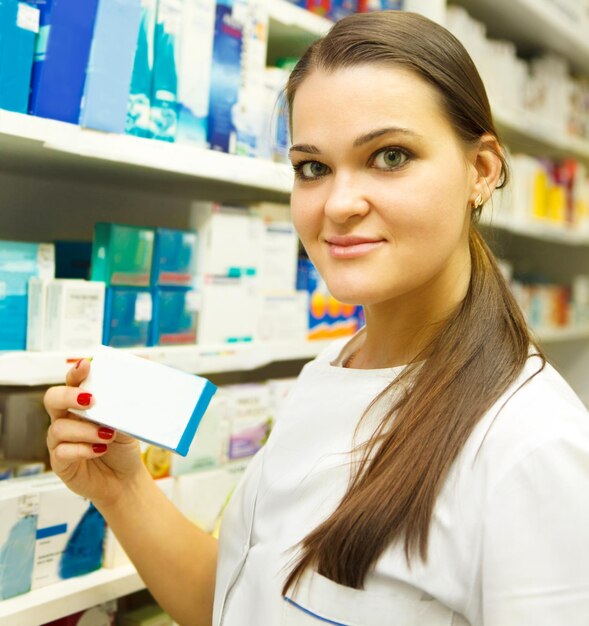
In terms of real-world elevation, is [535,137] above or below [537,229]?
above

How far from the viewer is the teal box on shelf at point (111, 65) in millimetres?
1345

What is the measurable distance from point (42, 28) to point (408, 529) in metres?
1.01

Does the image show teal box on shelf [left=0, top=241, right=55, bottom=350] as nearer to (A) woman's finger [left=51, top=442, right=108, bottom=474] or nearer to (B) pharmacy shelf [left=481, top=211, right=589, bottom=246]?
(A) woman's finger [left=51, top=442, right=108, bottom=474]

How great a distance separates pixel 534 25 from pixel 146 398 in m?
2.64

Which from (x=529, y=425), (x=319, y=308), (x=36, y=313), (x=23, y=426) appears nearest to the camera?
(x=529, y=425)

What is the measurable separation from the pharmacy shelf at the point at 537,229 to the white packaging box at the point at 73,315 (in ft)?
4.63

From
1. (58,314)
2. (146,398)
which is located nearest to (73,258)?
(58,314)

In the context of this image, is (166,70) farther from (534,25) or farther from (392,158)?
(534,25)

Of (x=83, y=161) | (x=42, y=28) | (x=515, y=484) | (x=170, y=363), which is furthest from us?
(x=170, y=363)

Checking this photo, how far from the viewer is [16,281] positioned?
1.33 meters

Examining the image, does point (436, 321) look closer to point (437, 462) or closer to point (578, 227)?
point (437, 462)

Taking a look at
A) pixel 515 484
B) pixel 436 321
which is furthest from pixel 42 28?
pixel 515 484

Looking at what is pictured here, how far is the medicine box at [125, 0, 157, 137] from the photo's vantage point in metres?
1.48

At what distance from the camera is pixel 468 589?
91 cm
